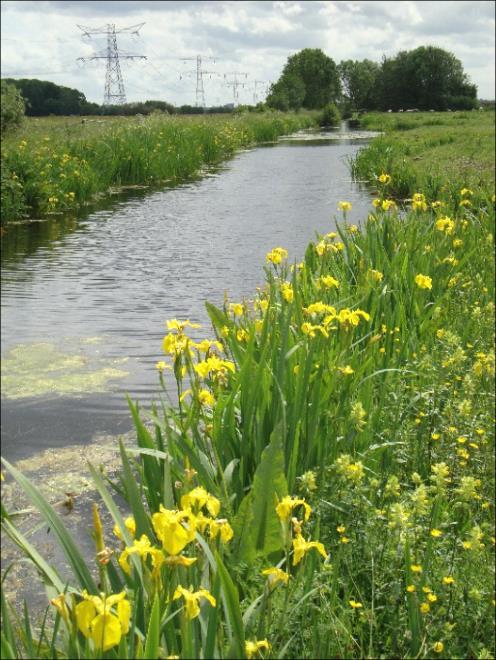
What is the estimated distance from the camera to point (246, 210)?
1203 centimetres

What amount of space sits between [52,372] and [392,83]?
2775 inches

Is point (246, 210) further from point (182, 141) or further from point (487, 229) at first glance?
point (182, 141)

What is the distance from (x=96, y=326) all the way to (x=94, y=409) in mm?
1725

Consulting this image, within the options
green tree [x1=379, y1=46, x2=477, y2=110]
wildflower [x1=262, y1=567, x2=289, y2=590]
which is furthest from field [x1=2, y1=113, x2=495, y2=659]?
green tree [x1=379, y1=46, x2=477, y2=110]

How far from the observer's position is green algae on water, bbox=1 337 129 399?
456 centimetres

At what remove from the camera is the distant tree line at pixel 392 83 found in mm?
68250

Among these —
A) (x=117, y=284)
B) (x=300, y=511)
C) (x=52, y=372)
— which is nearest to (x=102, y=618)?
(x=300, y=511)

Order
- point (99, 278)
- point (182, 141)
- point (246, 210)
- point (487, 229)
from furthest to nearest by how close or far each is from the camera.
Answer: point (182, 141), point (246, 210), point (99, 278), point (487, 229)

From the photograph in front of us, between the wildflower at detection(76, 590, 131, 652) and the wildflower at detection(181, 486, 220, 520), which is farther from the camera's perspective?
the wildflower at detection(181, 486, 220, 520)

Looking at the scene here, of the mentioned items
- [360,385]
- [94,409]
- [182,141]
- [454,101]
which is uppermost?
[454,101]

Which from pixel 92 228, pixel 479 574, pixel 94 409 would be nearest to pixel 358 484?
pixel 479 574

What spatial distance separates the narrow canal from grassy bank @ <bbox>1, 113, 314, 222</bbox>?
619mm

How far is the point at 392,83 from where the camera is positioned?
6988 cm

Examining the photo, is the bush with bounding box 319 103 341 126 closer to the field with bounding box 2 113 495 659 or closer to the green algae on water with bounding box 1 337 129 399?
the green algae on water with bounding box 1 337 129 399
